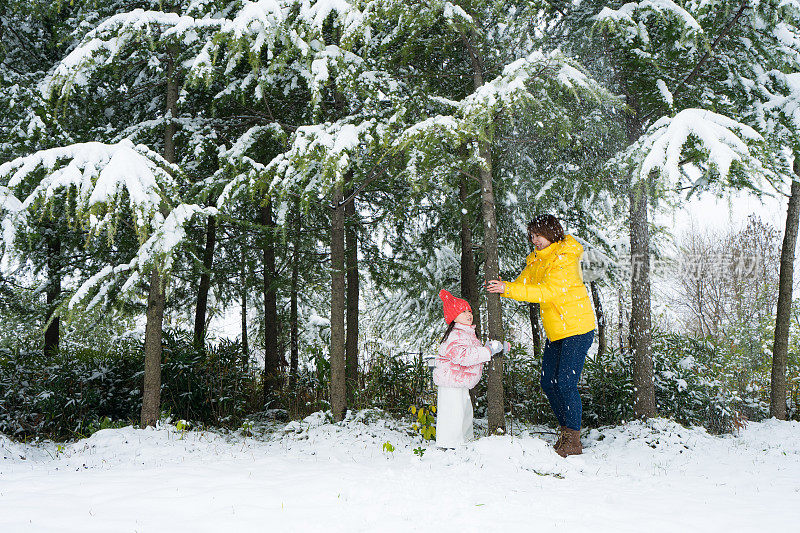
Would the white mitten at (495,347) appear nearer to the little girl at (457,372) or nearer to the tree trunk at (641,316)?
the little girl at (457,372)

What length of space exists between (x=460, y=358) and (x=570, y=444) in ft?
3.91

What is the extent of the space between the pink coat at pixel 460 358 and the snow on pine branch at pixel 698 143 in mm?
1961

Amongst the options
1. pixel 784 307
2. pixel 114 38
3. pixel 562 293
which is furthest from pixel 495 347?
pixel 114 38

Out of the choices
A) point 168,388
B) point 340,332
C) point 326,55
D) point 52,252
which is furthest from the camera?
point 52,252

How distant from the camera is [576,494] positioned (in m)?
3.22

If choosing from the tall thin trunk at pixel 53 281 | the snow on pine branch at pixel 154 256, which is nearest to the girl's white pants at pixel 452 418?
the snow on pine branch at pixel 154 256

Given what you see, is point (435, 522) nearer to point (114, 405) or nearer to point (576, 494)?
point (576, 494)

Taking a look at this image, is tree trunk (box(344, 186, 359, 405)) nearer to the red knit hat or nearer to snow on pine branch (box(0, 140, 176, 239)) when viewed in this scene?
the red knit hat

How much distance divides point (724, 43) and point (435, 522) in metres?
5.77

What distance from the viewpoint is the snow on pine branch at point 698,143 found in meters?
3.65

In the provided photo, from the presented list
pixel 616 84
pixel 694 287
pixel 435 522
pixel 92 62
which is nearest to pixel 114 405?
pixel 92 62

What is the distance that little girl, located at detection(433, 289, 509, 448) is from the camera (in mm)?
4430

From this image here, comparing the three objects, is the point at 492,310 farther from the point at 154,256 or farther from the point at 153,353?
the point at 153,353

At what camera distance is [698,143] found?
409 centimetres
